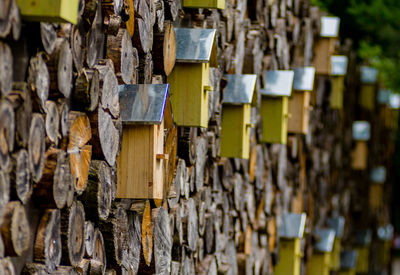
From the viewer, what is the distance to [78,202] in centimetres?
190

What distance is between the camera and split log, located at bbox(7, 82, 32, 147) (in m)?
1.55

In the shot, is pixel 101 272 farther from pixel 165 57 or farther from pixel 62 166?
pixel 165 57

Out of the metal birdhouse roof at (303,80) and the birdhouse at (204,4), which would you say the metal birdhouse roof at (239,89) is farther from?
the metal birdhouse roof at (303,80)

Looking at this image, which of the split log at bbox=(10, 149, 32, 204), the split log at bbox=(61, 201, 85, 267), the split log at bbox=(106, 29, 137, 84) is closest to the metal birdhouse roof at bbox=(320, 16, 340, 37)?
the split log at bbox=(106, 29, 137, 84)

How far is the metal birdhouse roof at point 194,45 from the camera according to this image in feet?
8.68

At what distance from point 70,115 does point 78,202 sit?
218 millimetres

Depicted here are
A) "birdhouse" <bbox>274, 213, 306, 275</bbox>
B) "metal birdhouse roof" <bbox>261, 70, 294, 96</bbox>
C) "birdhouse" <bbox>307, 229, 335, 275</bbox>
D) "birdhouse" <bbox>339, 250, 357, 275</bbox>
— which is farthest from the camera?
"birdhouse" <bbox>339, 250, 357, 275</bbox>

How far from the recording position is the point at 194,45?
105 inches

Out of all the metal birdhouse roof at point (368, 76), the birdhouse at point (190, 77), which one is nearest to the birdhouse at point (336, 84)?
the metal birdhouse roof at point (368, 76)

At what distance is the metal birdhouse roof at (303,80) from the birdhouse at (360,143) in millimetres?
2394

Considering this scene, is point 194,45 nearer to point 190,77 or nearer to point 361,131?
point 190,77

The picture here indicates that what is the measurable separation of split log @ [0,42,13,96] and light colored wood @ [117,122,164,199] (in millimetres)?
691

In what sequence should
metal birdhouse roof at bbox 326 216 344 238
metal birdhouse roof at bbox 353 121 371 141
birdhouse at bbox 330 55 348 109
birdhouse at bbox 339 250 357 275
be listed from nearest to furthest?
birdhouse at bbox 330 55 348 109
metal birdhouse roof at bbox 326 216 344 238
birdhouse at bbox 339 250 357 275
metal birdhouse roof at bbox 353 121 371 141

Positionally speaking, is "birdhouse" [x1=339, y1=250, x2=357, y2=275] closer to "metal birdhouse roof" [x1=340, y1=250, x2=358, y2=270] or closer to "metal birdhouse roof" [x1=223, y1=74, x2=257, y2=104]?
"metal birdhouse roof" [x1=340, y1=250, x2=358, y2=270]
